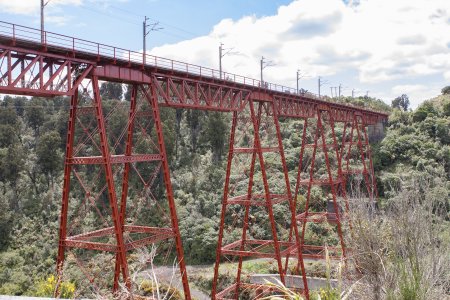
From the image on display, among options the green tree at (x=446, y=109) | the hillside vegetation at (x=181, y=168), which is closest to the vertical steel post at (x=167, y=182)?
the hillside vegetation at (x=181, y=168)

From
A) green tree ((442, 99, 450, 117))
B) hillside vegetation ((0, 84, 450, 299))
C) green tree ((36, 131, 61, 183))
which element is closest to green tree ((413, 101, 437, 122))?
hillside vegetation ((0, 84, 450, 299))

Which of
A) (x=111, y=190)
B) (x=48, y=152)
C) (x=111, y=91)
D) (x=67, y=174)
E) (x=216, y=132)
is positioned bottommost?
(x=111, y=190)

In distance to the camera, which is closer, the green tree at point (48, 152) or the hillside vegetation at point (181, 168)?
the hillside vegetation at point (181, 168)

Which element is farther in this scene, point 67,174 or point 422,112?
point 422,112

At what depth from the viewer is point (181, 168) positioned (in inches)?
1655

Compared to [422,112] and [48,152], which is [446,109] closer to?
[422,112]

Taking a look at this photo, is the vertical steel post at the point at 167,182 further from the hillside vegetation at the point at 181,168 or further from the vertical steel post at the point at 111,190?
the hillside vegetation at the point at 181,168

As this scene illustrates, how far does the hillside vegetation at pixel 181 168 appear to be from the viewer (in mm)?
29922

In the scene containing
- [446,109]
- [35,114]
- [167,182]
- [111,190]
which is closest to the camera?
[111,190]

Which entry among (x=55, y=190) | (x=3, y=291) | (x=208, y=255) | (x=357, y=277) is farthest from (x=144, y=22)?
(x=55, y=190)

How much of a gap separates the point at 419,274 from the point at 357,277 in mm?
1299

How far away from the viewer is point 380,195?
1503 inches

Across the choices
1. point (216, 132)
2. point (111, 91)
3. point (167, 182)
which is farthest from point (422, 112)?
point (167, 182)

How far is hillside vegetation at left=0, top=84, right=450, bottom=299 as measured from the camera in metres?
29.9
